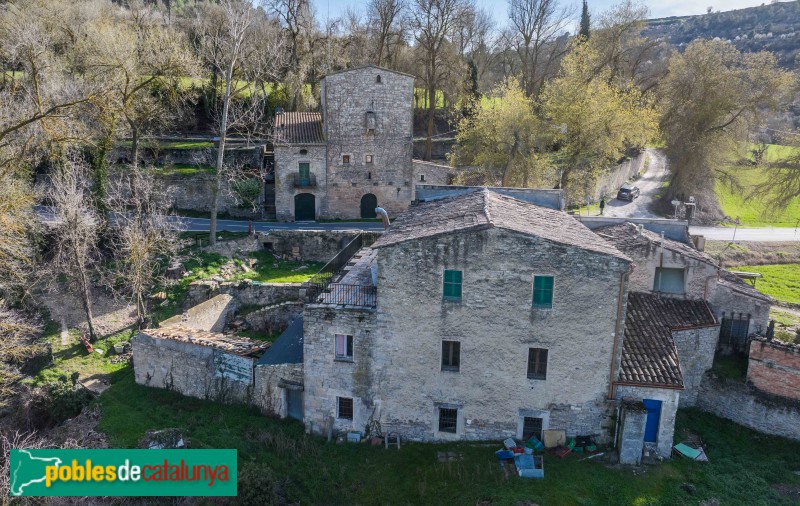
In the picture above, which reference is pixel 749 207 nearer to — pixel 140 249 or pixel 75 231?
pixel 140 249

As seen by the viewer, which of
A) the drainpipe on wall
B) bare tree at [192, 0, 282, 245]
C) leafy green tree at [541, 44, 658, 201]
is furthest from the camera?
bare tree at [192, 0, 282, 245]

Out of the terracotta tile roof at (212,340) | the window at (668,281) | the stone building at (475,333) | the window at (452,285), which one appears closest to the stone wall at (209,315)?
the terracotta tile roof at (212,340)

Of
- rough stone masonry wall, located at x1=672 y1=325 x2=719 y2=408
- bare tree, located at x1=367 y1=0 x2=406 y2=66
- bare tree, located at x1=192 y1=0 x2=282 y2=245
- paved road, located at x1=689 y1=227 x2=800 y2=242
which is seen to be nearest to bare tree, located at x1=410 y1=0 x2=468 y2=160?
bare tree, located at x1=367 y1=0 x2=406 y2=66

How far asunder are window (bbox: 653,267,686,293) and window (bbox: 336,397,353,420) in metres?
12.3

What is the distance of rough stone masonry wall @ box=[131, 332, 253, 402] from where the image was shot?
71.0ft

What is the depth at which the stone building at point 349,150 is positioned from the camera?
121 feet

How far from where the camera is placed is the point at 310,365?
19.5 meters

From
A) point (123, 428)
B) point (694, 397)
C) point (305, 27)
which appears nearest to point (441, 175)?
point (305, 27)

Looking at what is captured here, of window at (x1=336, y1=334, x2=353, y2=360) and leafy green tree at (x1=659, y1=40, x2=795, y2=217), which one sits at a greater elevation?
leafy green tree at (x1=659, y1=40, x2=795, y2=217)

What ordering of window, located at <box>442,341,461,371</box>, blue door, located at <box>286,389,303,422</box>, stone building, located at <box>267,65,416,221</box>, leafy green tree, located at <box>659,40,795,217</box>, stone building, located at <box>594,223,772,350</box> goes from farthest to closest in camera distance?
1. leafy green tree, located at <box>659,40,795,217</box>
2. stone building, located at <box>267,65,416,221</box>
3. stone building, located at <box>594,223,772,350</box>
4. blue door, located at <box>286,389,303,422</box>
5. window, located at <box>442,341,461,371</box>

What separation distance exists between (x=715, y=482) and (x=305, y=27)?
44.6 metres

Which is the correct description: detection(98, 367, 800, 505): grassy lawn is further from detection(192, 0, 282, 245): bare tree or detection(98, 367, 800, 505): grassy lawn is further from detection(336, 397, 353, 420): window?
detection(192, 0, 282, 245): bare tree

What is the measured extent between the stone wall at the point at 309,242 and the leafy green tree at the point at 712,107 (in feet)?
85.9

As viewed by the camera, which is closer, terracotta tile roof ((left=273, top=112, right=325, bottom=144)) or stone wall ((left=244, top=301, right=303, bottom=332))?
stone wall ((left=244, top=301, right=303, bottom=332))
